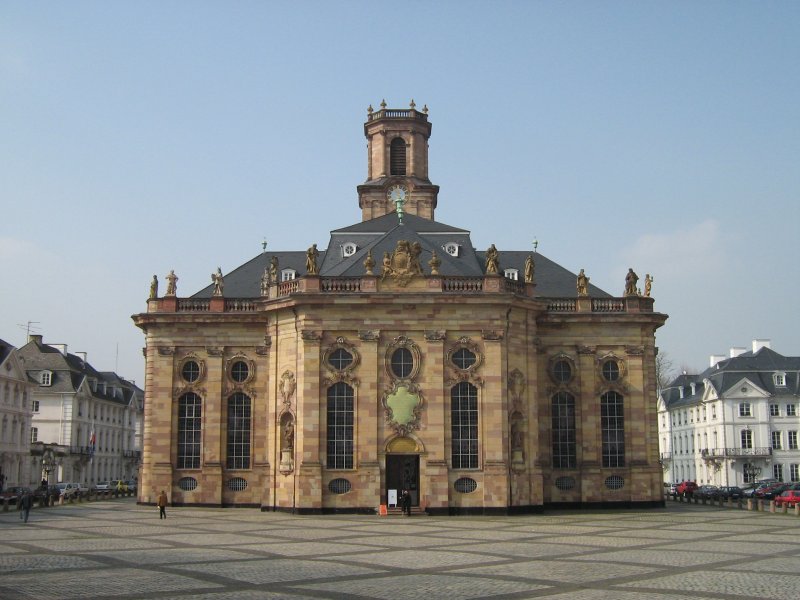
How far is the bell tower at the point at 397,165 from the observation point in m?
70.1

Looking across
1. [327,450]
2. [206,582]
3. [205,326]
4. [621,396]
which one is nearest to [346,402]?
[327,450]

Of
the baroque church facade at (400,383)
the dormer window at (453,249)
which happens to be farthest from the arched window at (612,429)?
the dormer window at (453,249)

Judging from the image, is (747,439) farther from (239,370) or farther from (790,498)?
(239,370)

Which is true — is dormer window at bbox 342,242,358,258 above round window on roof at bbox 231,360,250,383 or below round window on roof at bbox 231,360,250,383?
above

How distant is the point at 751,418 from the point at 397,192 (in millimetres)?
44832

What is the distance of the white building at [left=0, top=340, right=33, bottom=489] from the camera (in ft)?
252

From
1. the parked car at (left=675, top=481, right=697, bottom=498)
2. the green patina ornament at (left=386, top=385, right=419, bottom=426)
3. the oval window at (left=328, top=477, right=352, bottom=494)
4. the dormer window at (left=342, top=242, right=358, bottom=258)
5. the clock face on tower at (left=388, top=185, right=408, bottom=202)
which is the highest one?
the clock face on tower at (left=388, top=185, right=408, bottom=202)

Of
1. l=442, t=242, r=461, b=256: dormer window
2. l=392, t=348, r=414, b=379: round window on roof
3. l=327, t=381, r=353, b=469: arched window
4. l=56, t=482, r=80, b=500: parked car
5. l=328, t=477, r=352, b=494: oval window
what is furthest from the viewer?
l=56, t=482, r=80, b=500: parked car

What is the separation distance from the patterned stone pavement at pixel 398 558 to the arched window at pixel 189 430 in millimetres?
9210

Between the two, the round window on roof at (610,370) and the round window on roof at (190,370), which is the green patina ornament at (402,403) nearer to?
the round window on roof at (190,370)

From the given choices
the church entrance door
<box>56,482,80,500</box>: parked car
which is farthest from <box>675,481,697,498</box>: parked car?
<box>56,482,80,500</box>: parked car

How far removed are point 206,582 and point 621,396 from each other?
37.3 m

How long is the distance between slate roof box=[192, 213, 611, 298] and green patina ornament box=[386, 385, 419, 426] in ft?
23.2

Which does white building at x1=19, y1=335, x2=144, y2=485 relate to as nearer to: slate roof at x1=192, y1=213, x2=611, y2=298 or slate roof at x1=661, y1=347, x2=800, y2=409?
slate roof at x1=192, y1=213, x2=611, y2=298
